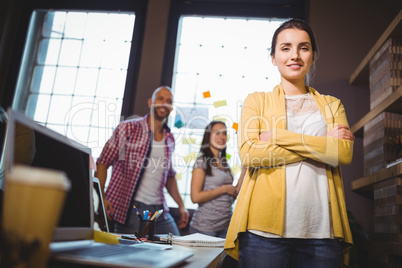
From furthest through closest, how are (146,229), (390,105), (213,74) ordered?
(213,74), (390,105), (146,229)

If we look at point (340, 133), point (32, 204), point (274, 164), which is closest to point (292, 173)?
point (274, 164)

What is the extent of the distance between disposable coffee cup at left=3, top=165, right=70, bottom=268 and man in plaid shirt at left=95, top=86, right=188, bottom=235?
2017 millimetres

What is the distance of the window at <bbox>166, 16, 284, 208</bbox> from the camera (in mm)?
3176

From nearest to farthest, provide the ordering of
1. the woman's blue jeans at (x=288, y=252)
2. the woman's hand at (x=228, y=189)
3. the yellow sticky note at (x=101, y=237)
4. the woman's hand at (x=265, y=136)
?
the yellow sticky note at (x=101, y=237)
the woman's blue jeans at (x=288, y=252)
the woman's hand at (x=265, y=136)
the woman's hand at (x=228, y=189)

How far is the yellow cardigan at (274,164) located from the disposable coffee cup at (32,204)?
716 mm

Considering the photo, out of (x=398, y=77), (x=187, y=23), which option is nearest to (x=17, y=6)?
(x=187, y=23)

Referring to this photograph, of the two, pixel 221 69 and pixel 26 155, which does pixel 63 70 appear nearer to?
pixel 221 69

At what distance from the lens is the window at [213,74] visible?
3.18 metres

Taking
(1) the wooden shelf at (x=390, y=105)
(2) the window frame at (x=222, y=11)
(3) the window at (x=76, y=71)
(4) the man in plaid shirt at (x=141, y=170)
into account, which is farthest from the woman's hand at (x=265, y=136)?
(3) the window at (x=76, y=71)

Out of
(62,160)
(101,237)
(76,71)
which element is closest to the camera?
(62,160)

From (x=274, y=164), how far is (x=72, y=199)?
0.65m

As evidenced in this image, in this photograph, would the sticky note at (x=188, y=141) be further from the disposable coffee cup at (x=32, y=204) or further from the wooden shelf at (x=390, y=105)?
the disposable coffee cup at (x=32, y=204)

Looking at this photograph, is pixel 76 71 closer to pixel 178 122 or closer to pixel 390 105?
pixel 178 122

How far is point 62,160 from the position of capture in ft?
2.64
